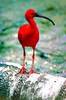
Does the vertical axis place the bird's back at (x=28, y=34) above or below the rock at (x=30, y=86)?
above

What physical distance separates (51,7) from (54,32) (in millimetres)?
2294

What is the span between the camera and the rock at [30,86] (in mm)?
6242

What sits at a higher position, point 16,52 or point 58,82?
point 58,82

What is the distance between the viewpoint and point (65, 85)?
6.23m

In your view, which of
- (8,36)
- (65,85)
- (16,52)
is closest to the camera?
(65,85)

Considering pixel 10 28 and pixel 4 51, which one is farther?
pixel 10 28

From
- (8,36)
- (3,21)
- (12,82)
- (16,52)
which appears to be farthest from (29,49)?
(12,82)

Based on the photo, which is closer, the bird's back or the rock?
the rock

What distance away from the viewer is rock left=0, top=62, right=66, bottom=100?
624 centimetres

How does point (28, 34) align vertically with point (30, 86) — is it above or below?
above

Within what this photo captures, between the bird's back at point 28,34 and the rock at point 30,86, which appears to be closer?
the rock at point 30,86

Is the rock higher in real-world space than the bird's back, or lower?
lower

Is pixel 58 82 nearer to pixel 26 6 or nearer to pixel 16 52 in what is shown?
Result: pixel 16 52

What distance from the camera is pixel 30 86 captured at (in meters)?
Answer: 6.50
